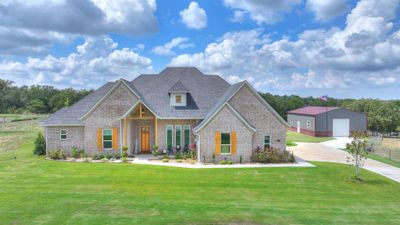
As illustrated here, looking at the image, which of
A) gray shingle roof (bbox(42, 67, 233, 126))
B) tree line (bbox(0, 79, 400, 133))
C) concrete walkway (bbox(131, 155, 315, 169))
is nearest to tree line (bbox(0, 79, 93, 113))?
tree line (bbox(0, 79, 400, 133))

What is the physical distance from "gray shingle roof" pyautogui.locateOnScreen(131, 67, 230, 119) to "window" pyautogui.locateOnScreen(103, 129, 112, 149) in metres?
4.31

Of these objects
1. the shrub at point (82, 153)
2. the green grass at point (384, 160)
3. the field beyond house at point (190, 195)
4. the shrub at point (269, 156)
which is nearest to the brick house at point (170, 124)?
the shrub at point (82, 153)

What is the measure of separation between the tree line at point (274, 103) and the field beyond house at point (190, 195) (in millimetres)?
35796

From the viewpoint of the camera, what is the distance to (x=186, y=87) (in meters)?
30.8

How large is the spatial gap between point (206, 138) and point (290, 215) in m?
11.4

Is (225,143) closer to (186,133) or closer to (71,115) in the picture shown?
(186,133)

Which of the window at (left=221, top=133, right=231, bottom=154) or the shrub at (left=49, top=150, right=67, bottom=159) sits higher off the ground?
the window at (left=221, top=133, right=231, bottom=154)

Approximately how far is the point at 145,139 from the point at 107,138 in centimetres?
356

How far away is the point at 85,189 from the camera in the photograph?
1588 centimetres

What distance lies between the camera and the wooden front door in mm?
27953

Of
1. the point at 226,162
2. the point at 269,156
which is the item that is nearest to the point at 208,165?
the point at 226,162

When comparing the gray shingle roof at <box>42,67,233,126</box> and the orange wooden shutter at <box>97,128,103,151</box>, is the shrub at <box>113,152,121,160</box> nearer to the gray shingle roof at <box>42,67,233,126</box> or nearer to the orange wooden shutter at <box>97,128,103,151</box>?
the orange wooden shutter at <box>97,128,103,151</box>

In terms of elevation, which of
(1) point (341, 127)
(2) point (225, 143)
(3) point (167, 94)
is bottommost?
(1) point (341, 127)

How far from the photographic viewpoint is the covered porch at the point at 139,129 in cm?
2597
